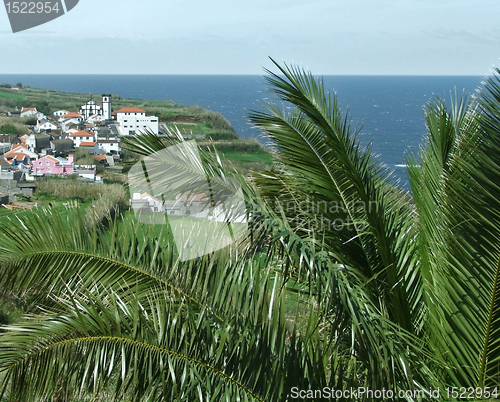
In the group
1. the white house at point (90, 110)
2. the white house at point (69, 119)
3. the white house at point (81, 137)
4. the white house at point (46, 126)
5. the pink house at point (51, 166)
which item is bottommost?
the pink house at point (51, 166)

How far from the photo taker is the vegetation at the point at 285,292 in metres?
2.26

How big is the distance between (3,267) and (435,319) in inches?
102

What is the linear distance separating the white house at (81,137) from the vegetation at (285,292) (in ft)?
101

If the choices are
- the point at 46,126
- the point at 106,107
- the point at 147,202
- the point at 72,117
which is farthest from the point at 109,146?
the point at 147,202

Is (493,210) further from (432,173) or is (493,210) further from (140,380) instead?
(140,380)

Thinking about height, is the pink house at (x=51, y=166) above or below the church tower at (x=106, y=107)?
below

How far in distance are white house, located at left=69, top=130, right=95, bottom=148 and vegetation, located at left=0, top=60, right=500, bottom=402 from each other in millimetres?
30728

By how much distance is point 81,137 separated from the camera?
1302 inches

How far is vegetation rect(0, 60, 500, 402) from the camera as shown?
2.26 meters

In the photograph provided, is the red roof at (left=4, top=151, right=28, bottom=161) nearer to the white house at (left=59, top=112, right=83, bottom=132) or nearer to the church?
the white house at (left=59, top=112, right=83, bottom=132)

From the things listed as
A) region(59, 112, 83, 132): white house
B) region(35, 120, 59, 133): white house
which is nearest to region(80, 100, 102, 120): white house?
region(59, 112, 83, 132): white house

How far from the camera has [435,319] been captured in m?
2.72

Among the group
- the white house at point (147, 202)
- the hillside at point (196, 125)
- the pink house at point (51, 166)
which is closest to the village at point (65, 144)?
the pink house at point (51, 166)

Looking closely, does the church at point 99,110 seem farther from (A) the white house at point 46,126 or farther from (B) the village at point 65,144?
(A) the white house at point 46,126
